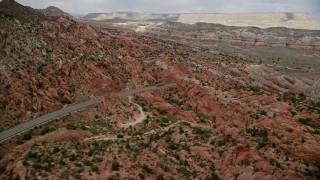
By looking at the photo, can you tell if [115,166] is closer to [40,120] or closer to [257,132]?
[257,132]

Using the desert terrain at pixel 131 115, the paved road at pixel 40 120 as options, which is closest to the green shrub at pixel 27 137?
the desert terrain at pixel 131 115

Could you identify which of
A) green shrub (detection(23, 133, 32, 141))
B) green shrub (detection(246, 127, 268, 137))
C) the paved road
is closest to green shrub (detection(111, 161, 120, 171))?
green shrub (detection(23, 133, 32, 141))

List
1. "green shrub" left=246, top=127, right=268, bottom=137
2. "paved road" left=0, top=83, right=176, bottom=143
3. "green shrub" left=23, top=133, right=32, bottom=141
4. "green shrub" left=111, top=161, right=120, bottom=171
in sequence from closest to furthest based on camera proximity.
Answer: "green shrub" left=111, top=161, right=120, bottom=171
"green shrub" left=246, top=127, right=268, bottom=137
"green shrub" left=23, top=133, right=32, bottom=141
"paved road" left=0, top=83, right=176, bottom=143

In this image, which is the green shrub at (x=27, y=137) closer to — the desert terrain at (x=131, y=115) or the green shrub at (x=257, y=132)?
the desert terrain at (x=131, y=115)

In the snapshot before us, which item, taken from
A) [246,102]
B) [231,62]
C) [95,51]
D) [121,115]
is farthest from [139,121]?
[231,62]

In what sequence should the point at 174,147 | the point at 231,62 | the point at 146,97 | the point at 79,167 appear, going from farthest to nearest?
the point at 231,62 < the point at 146,97 < the point at 174,147 < the point at 79,167

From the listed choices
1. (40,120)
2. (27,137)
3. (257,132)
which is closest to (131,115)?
(40,120)

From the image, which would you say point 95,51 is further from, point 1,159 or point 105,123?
point 1,159

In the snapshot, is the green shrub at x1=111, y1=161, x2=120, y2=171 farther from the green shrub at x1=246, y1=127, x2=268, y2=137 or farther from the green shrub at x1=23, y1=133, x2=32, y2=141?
the green shrub at x1=246, y1=127, x2=268, y2=137
